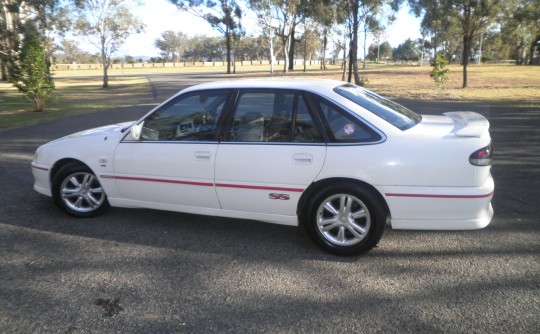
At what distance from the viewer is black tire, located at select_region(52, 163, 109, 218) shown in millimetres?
4629

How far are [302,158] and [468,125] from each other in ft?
5.45

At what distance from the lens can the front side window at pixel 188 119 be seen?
13.5ft

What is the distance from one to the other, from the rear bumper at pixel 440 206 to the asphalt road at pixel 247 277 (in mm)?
402

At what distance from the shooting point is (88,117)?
592 inches

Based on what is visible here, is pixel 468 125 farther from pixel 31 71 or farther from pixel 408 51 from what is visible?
pixel 408 51

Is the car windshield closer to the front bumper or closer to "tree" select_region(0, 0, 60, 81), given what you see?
the front bumper

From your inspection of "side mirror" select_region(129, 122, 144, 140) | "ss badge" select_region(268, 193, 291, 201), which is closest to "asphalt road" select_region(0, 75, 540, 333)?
"ss badge" select_region(268, 193, 291, 201)

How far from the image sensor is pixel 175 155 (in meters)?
4.08

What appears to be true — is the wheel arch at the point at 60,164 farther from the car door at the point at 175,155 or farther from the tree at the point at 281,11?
the tree at the point at 281,11

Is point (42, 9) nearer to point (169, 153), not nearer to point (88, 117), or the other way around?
point (88, 117)

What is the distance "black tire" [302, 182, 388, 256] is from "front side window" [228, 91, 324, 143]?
54 cm

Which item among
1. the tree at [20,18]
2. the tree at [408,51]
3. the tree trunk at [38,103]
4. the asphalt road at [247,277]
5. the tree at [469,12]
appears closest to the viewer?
the asphalt road at [247,277]

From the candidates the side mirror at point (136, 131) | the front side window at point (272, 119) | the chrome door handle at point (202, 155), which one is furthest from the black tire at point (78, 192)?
the front side window at point (272, 119)

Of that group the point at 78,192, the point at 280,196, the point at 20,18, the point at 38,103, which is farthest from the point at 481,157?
the point at 20,18
